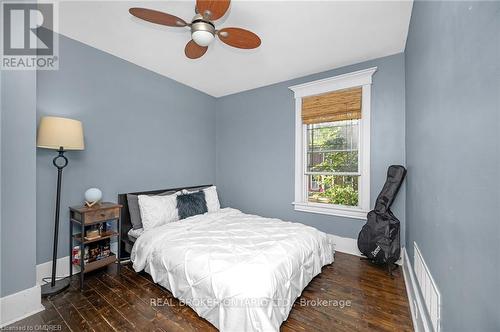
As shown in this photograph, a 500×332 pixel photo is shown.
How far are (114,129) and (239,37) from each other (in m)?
2.11

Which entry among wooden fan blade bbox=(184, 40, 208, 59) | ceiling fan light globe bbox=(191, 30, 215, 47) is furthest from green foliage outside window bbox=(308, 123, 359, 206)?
ceiling fan light globe bbox=(191, 30, 215, 47)

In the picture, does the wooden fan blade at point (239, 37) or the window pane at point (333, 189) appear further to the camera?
the window pane at point (333, 189)

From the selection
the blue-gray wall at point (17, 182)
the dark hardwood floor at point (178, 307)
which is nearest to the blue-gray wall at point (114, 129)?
the blue-gray wall at point (17, 182)

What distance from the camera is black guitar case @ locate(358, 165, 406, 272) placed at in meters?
2.53

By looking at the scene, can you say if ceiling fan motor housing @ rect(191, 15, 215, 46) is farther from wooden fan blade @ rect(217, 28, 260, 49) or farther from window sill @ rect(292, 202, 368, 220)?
window sill @ rect(292, 202, 368, 220)

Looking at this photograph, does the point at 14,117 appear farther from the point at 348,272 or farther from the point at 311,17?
the point at 348,272

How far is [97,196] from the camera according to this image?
2.48m

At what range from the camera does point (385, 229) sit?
2.54m

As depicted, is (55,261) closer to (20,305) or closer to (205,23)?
(20,305)

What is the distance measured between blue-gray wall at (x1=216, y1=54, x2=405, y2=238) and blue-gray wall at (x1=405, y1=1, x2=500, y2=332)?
5.28ft

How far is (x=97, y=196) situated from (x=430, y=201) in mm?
3118

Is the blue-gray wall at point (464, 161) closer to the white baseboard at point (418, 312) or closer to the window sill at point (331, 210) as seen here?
the white baseboard at point (418, 312)

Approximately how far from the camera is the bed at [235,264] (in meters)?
1.57

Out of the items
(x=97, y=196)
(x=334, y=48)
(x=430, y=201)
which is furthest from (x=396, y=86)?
(x=97, y=196)
